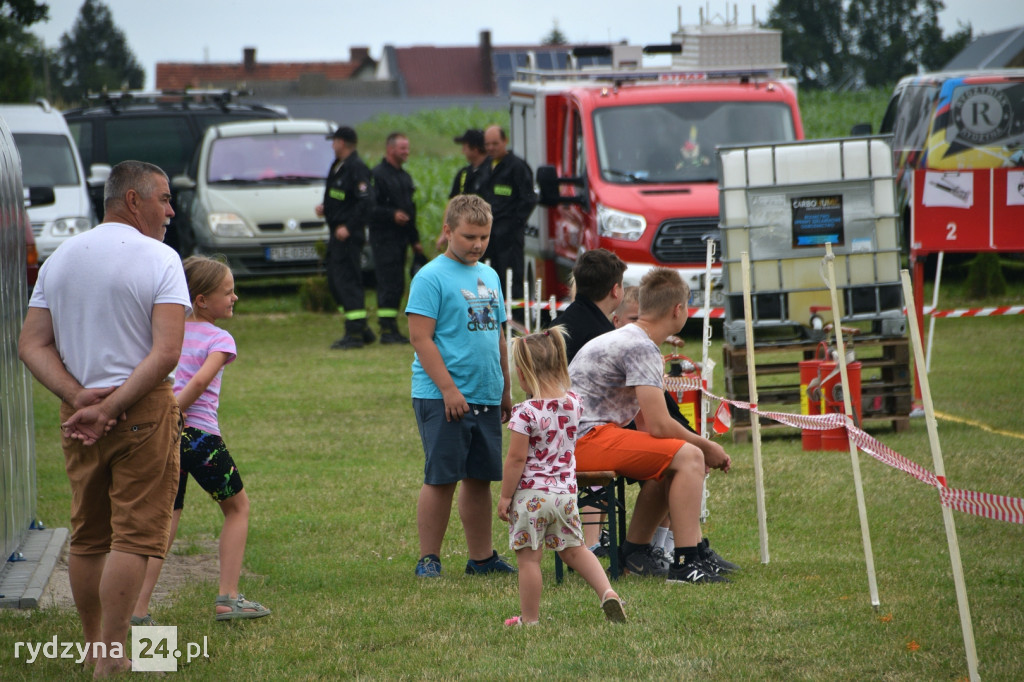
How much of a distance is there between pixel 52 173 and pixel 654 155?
8.08m

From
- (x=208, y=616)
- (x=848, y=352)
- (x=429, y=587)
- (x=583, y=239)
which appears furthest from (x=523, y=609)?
(x=583, y=239)

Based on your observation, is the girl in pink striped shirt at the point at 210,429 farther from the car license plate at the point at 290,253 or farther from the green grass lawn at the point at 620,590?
the car license plate at the point at 290,253

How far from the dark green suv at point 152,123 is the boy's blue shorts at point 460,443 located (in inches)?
559

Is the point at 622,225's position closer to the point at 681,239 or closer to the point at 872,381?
the point at 681,239

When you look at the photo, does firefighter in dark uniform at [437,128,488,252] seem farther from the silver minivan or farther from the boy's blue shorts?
the boy's blue shorts

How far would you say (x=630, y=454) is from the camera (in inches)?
216

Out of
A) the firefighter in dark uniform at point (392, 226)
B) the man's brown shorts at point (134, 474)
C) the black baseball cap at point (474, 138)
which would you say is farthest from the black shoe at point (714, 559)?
the firefighter in dark uniform at point (392, 226)

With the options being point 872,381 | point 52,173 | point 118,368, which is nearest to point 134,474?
point 118,368

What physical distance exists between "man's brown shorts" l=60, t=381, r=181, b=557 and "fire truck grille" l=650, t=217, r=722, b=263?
945cm

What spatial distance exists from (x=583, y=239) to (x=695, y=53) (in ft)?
11.9

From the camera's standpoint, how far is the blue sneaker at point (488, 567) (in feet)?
19.7

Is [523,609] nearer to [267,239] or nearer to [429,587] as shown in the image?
[429,587]

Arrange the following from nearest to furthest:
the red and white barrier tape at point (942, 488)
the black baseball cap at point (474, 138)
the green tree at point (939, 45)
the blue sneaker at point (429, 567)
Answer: the red and white barrier tape at point (942, 488) → the blue sneaker at point (429, 567) → the black baseball cap at point (474, 138) → the green tree at point (939, 45)

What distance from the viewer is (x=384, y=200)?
45.9ft
